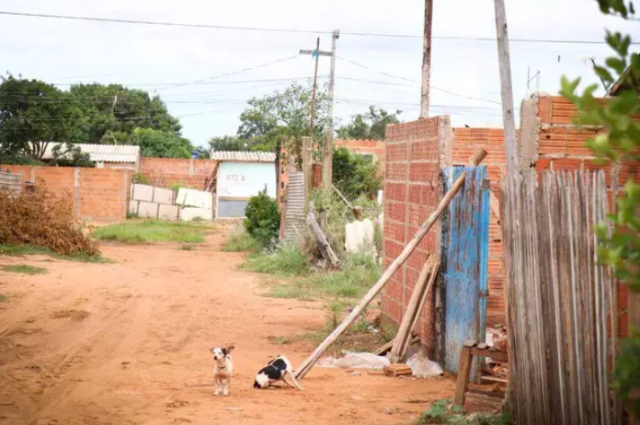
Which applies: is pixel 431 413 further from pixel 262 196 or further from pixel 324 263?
pixel 262 196

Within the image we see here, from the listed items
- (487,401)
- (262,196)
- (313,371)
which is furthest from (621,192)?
(262,196)

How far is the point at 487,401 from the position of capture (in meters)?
7.63

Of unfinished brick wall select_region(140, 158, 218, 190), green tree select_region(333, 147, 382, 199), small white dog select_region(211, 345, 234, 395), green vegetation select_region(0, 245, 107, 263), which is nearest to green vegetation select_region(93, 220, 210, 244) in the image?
green tree select_region(333, 147, 382, 199)

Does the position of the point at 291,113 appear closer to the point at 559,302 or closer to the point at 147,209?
the point at 147,209

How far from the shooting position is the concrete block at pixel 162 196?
43156 millimetres

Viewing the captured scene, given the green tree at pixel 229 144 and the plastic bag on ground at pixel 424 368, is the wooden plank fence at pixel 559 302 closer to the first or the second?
the plastic bag on ground at pixel 424 368

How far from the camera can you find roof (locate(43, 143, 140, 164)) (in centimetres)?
4936

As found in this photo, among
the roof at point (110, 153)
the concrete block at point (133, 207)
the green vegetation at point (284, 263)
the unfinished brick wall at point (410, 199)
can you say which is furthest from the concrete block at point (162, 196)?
the unfinished brick wall at point (410, 199)

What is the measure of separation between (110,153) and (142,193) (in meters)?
9.70

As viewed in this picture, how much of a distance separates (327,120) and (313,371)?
2091 cm

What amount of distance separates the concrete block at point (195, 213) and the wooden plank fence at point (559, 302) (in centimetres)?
3853

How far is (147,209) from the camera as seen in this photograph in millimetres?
42500

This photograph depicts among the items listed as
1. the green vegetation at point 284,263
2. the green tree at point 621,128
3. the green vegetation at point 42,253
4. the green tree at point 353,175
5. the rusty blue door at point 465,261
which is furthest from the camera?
the green tree at point 353,175

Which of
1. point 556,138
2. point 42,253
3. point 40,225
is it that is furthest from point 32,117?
point 556,138
